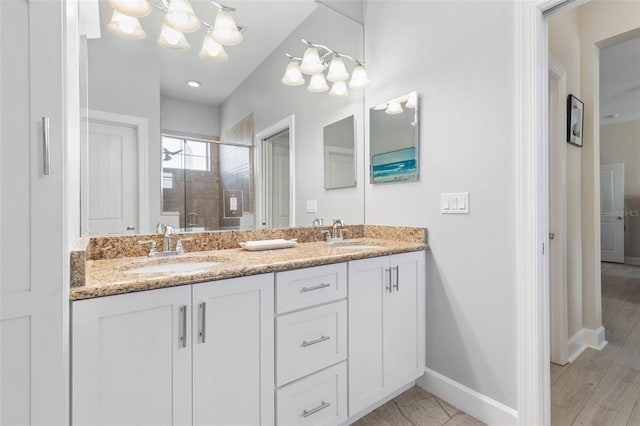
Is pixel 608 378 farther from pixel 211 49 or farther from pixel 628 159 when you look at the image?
pixel 211 49

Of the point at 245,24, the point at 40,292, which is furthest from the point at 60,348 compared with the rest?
the point at 245,24

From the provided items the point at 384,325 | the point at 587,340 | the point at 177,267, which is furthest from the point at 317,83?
the point at 587,340

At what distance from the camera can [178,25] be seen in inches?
59.9

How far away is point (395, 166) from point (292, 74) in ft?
3.09

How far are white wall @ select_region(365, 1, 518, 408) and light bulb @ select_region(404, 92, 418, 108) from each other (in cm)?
5

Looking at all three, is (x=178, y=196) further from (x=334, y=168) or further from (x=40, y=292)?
(x=334, y=168)

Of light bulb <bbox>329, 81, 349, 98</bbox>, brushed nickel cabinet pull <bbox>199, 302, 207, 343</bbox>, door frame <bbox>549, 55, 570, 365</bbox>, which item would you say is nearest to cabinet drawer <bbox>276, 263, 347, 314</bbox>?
brushed nickel cabinet pull <bbox>199, 302, 207, 343</bbox>

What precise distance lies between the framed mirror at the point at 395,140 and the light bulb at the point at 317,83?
40 centimetres

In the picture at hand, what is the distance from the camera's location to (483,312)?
62.7 inches

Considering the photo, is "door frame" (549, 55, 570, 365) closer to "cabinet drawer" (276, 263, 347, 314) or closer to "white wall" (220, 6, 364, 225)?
"white wall" (220, 6, 364, 225)

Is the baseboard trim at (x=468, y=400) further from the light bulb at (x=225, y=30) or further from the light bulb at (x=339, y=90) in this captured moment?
the light bulb at (x=225, y=30)

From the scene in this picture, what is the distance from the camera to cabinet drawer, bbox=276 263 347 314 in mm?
1229

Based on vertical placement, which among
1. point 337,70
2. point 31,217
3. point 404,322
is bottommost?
point 404,322

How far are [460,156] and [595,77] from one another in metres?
1.68
